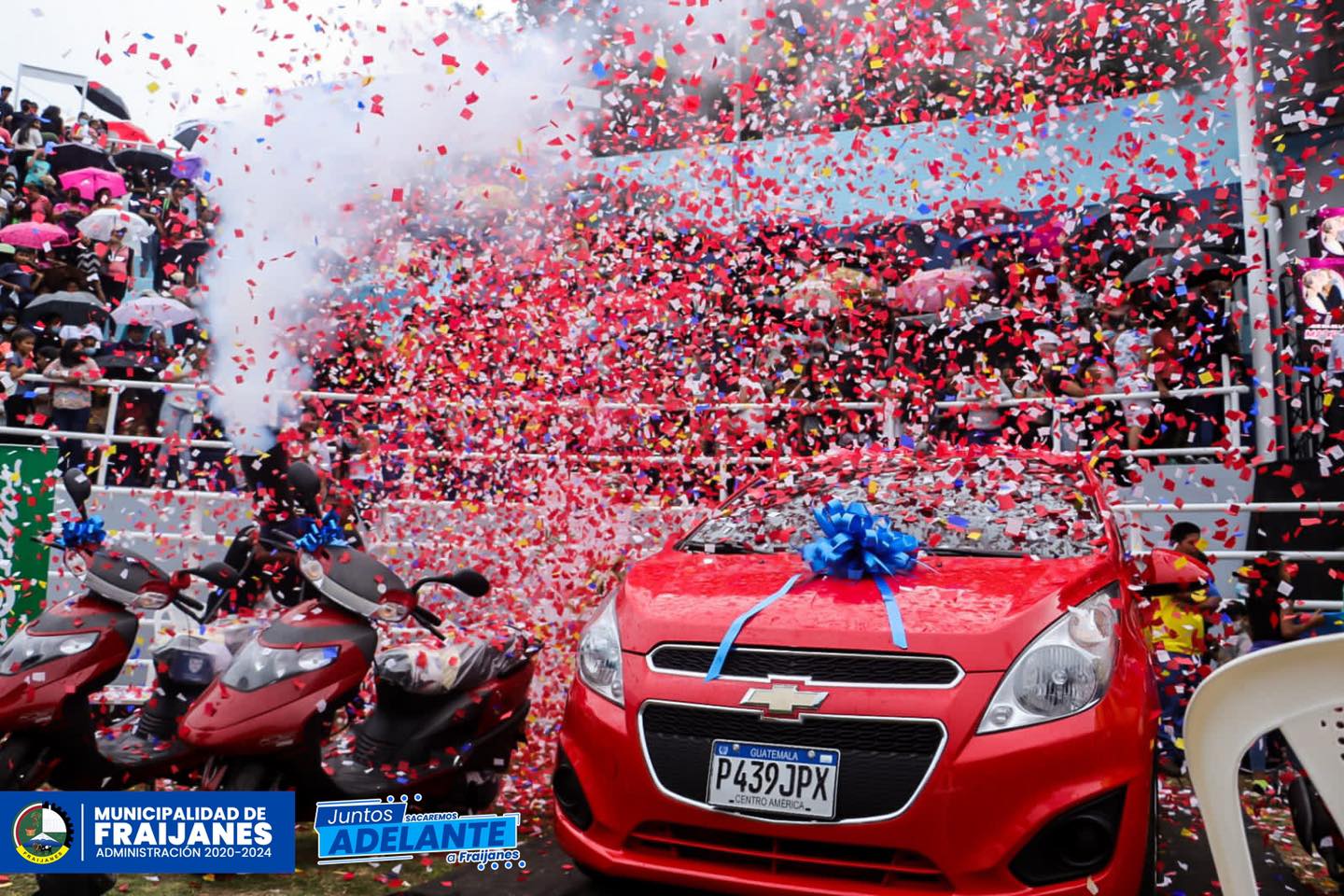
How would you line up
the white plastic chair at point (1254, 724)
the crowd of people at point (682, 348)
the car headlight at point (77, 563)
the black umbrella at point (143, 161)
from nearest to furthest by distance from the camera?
the white plastic chair at point (1254, 724), the car headlight at point (77, 563), the crowd of people at point (682, 348), the black umbrella at point (143, 161)

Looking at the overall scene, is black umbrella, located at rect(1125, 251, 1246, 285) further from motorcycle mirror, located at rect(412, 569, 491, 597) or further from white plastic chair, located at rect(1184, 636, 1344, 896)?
white plastic chair, located at rect(1184, 636, 1344, 896)

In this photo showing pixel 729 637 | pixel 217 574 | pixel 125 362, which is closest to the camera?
pixel 729 637

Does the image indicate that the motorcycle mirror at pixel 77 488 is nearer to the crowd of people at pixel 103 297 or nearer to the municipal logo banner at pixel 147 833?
the municipal logo banner at pixel 147 833

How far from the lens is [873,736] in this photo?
2711 millimetres

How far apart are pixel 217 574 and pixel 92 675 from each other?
612 millimetres

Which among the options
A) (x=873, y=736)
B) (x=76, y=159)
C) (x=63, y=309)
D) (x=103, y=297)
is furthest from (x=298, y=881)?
(x=76, y=159)

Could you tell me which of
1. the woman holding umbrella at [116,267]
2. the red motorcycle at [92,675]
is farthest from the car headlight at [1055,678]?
the woman holding umbrella at [116,267]

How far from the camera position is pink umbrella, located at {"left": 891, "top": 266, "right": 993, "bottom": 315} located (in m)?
7.26

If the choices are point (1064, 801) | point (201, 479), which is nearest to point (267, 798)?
point (1064, 801)

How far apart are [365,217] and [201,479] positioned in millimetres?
2758

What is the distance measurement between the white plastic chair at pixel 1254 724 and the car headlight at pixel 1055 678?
0.53 metres

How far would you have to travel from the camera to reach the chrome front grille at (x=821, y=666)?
276 cm

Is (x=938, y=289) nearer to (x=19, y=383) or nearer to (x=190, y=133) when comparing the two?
(x=190, y=133)

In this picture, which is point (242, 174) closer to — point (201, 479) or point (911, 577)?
point (201, 479)
